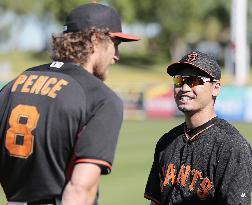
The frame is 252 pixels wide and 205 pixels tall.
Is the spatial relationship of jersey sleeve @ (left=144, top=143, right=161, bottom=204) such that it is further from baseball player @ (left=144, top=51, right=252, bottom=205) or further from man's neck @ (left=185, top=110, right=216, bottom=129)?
man's neck @ (left=185, top=110, right=216, bottom=129)

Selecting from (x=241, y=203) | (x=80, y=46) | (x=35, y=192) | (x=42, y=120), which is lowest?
(x=241, y=203)

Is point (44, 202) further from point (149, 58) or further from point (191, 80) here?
point (149, 58)

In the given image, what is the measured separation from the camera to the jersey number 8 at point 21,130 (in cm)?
397

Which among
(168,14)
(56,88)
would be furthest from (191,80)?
(168,14)

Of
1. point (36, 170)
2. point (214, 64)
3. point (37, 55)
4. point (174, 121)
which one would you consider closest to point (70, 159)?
point (36, 170)

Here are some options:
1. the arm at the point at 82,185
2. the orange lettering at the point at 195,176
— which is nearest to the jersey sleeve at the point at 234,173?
the orange lettering at the point at 195,176

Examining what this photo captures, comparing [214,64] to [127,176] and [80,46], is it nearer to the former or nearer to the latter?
[80,46]

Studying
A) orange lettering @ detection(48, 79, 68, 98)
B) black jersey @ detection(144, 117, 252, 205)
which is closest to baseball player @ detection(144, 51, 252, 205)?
black jersey @ detection(144, 117, 252, 205)

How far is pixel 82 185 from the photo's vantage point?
3.81 m

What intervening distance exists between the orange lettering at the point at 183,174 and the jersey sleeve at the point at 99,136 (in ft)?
3.76

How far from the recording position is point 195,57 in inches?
198

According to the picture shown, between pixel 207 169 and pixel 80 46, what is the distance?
133 cm

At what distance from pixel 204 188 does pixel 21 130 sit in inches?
56.0

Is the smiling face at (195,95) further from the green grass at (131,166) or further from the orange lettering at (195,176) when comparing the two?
the green grass at (131,166)
